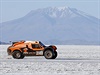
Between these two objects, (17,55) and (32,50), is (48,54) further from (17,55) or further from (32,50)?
(17,55)

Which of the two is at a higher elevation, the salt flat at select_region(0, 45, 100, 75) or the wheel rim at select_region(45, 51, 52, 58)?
the wheel rim at select_region(45, 51, 52, 58)

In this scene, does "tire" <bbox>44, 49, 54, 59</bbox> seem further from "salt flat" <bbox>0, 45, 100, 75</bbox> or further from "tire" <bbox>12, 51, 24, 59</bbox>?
"tire" <bbox>12, 51, 24, 59</bbox>

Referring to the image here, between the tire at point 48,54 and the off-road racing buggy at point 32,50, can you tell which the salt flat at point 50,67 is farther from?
the off-road racing buggy at point 32,50

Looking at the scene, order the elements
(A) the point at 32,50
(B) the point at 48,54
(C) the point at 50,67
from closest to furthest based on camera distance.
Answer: (C) the point at 50,67 → (B) the point at 48,54 → (A) the point at 32,50

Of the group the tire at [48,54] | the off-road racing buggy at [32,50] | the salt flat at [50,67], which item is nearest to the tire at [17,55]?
the off-road racing buggy at [32,50]

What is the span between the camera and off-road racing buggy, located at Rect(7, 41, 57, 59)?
37.5 m

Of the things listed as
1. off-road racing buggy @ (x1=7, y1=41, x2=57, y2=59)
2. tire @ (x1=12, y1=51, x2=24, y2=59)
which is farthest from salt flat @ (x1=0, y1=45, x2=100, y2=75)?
tire @ (x1=12, y1=51, x2=24, y2=59)

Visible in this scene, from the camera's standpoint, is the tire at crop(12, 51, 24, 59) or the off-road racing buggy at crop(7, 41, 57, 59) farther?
the tire at crop(12, 51, 24, 59)

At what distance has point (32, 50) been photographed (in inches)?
1507

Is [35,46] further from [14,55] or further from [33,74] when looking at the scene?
[33,74]

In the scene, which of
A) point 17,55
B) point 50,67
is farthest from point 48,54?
point 50,67

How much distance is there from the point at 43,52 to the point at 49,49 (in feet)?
1.77

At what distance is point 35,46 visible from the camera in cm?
3866

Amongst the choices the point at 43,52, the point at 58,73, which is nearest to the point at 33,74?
the point at 58,73
